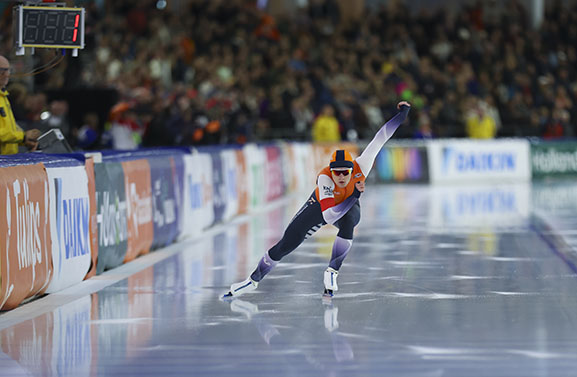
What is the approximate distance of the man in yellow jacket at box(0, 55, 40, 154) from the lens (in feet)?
37.0

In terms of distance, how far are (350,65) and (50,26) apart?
75.3ft

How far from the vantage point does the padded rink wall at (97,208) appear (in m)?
9.30

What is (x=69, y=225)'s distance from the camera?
35.4 feet

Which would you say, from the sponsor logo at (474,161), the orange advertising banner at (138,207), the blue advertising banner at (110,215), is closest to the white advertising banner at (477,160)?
the sponsor logo at (474,161)

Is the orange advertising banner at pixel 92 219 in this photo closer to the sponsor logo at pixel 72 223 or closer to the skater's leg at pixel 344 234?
the sponsor logo at pixel 72 223

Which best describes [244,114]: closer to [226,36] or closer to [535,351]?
[226,36]

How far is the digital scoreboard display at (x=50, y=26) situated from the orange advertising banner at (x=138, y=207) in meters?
1.86

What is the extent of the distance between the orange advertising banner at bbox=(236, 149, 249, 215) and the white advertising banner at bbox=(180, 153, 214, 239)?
2773 millimetres

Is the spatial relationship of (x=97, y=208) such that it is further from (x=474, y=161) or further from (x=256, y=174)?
(x=474, y=161)

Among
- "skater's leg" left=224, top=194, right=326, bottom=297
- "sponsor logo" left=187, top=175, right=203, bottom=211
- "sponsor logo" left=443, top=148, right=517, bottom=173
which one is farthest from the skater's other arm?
"sponsor logo" left=443, top=148, right=517, bottom=173

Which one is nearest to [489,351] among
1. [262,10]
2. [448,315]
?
[448,315]

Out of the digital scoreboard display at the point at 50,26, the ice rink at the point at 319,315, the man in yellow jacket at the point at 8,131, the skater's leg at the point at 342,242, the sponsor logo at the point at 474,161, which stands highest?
the digital scoreboard display at the point at 50,26

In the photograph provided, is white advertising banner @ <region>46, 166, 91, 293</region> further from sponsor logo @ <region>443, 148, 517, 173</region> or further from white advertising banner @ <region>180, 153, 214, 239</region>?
sponsor logo @ <region>443, 148, 517, 173</region>

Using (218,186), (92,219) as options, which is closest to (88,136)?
(218,186)
